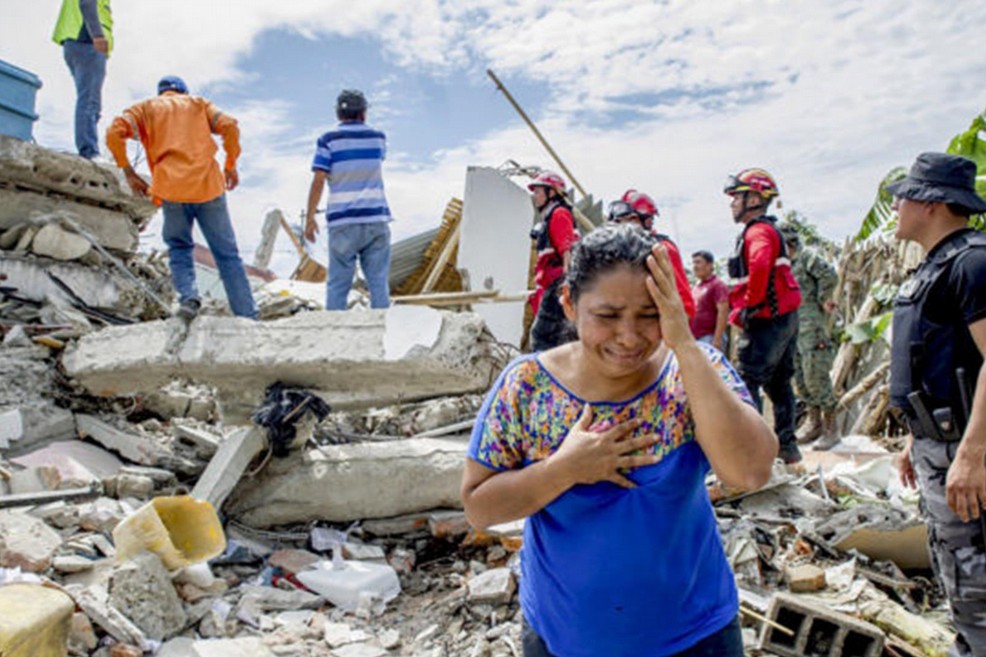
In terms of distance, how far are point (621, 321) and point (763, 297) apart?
383cm

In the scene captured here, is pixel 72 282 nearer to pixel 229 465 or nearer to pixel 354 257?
pixel 354 257

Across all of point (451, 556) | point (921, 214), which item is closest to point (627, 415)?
point (921, 214)

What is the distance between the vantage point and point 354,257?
5418 mm

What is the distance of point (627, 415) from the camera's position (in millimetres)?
1528

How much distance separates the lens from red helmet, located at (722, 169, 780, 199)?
5055 millimetres

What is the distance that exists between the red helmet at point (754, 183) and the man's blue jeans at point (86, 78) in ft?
17.0

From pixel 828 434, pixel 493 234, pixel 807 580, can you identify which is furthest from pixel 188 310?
pixel 828 434

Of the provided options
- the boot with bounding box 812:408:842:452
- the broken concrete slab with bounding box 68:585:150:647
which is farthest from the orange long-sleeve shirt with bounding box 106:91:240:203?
the boot with bounding box 812:408:842:452

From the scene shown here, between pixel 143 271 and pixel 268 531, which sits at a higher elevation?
pixel 143 271

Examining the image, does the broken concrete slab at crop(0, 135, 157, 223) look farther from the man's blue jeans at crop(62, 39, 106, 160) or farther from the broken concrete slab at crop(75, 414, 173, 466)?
the broken concrete slab at crop(75, 414, 173, 466)

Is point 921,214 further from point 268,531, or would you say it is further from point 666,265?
point 268,531

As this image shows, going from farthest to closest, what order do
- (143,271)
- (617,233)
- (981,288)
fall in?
(143,271)
(981,288)
(617,233)

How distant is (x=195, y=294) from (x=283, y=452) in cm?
135

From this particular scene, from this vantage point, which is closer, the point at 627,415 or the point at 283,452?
the point at 627,415
